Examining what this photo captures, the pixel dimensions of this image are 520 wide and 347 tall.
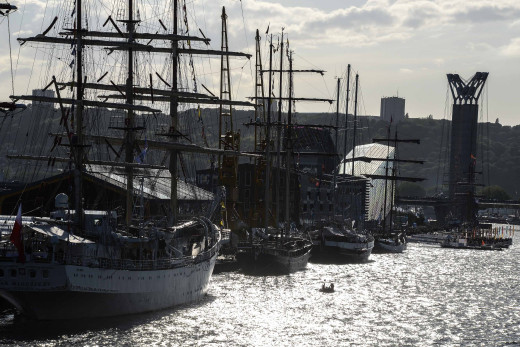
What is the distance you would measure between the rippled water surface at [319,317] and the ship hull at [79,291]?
3.39 ft

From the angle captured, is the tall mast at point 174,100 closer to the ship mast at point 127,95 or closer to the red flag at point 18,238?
the ship mast at point 127,95

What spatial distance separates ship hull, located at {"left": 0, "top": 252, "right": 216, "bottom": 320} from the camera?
6381 centimetres

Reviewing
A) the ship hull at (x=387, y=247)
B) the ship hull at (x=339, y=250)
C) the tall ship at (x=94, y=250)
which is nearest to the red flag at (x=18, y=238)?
the tall ship at (x=94, y=250)

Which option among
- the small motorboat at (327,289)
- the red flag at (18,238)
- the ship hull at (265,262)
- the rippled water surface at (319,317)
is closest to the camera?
the rippled water surface at (319,317)

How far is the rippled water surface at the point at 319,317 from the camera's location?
62.2m

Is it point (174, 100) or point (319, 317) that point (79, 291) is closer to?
point (319, 317)

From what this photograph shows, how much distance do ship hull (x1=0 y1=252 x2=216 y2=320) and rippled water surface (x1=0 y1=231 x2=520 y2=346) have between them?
1.03m

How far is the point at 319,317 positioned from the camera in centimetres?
7362

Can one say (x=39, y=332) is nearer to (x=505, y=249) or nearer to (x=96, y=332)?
→ (x=96, y=332)

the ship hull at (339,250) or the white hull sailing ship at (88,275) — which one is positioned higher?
the white hull sailing ship at (88,275)

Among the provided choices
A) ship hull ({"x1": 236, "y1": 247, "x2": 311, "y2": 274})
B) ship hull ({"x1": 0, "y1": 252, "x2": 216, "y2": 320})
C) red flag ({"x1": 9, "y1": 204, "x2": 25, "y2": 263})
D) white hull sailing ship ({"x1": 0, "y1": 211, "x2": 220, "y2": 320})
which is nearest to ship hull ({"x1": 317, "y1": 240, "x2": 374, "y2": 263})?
ship hull ({"x1": 236, "y1": 247, "x2": 311, "y2": 274})

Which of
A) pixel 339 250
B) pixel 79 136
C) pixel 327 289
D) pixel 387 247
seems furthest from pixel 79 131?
pixel 387 247

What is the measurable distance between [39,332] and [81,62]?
24.4 metres

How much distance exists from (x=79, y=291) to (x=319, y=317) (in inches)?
744
